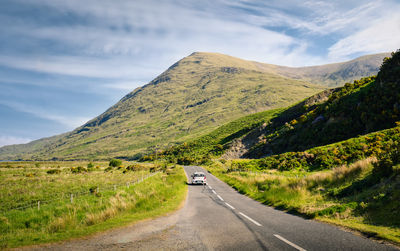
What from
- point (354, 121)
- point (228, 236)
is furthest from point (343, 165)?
point (354, 121)

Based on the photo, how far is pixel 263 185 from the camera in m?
20.2

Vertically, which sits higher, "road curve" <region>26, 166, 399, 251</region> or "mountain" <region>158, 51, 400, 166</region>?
"mountain" <region>158, 51, 400, 166</region>

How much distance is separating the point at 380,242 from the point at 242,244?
3730 millimetres

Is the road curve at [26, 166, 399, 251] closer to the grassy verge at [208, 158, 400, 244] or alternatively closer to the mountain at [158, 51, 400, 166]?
the grassy verge at [208, 158, 400, 244]

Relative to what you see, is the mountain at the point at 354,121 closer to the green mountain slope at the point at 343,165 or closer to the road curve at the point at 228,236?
the green mountain slope at the point at 343,165

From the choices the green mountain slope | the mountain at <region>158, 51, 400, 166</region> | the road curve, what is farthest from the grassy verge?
the mountain at <region>158, 51, 400, 166</region>

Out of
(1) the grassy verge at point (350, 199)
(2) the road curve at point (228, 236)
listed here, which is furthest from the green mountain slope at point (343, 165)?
(2) the road curve at point (228, 236)

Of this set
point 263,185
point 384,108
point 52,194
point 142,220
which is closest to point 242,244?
point 142,220

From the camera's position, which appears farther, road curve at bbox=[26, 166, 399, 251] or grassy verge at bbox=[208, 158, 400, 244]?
grassy verge at bbox=[208, 158, 400, 244]

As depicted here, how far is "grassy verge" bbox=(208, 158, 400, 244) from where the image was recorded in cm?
774

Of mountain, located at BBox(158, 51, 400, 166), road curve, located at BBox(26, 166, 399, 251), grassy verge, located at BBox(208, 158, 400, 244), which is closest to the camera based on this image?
road curve, located at BBox(26, 166, 399, 251)

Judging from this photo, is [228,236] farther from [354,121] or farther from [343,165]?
[354,121]

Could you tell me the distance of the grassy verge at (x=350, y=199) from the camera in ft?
25.4

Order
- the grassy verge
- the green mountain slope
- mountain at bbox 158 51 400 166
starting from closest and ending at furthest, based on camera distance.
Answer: the grassy verge → the green mountain slope → mountain at bbox 158 51 400 166
